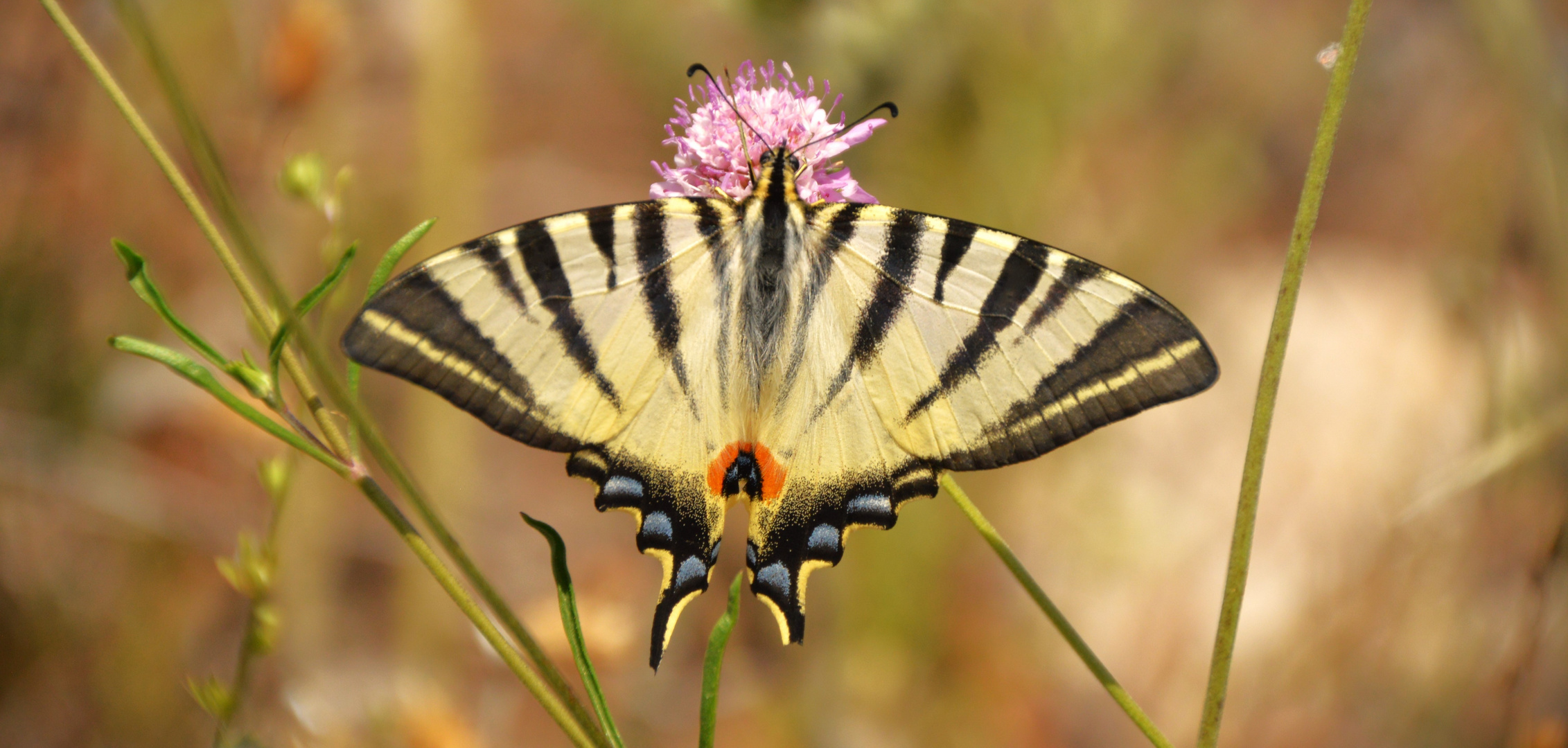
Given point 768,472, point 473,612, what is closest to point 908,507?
point 768,472

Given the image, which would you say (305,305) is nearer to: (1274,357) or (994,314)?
(994,314)

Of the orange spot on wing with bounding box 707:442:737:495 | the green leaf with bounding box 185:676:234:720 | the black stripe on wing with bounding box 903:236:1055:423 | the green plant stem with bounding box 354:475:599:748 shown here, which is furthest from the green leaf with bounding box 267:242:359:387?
the black stripe on wing with bounding box 903:236:1055:423

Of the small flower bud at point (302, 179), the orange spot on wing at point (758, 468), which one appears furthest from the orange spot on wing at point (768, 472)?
the small flower bud at point (302, 179)

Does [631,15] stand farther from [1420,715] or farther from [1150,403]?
[1420,715]

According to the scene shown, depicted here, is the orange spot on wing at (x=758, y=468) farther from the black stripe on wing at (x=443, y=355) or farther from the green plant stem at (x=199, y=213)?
the green plant stem at (x=199, y=213)

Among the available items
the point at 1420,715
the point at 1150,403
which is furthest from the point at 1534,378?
the point at 1150,403

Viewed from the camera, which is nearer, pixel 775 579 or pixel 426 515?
pixel 426 515
